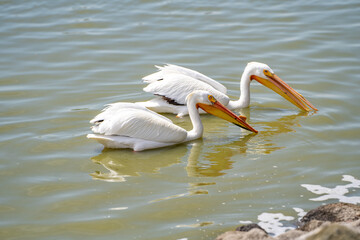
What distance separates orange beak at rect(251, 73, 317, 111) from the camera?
676cm

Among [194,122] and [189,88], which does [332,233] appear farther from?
[189,88]

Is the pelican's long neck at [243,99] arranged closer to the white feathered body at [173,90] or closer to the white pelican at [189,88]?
the white pelican at [189,88]

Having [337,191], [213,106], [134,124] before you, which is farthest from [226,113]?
[337,191]

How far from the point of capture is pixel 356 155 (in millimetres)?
5555

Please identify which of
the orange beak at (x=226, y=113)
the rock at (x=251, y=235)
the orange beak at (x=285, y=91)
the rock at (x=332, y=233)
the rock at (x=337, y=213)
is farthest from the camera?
the orange beak at (x=285, y=91)

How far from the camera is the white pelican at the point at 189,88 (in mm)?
6508

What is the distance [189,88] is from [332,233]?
140 inches

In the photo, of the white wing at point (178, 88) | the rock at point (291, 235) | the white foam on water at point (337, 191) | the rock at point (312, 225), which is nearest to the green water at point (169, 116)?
the white foam on water at point (337, 191)

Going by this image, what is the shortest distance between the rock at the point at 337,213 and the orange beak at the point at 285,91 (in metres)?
2.79

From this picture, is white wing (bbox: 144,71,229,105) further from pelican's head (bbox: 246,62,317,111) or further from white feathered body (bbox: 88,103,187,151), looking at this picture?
white feathered body (bbox: 88,103,187,151)

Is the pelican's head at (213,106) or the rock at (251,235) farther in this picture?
the pelican's head at (213,106)

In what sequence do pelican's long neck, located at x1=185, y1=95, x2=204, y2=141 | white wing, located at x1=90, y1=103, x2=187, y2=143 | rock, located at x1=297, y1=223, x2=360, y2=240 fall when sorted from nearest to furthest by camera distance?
rock, located at x1=297, y1=223, x2=360, y2=240
white wing, located at x1=90, y1=103, x2=187, y2=143
pelican's long neck, located at x1=185, y1=95, x2=204, y2=141

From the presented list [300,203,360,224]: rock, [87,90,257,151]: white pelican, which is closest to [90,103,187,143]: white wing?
[87,90,257,151]: white pelican

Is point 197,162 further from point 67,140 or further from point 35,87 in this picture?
point 35,87
